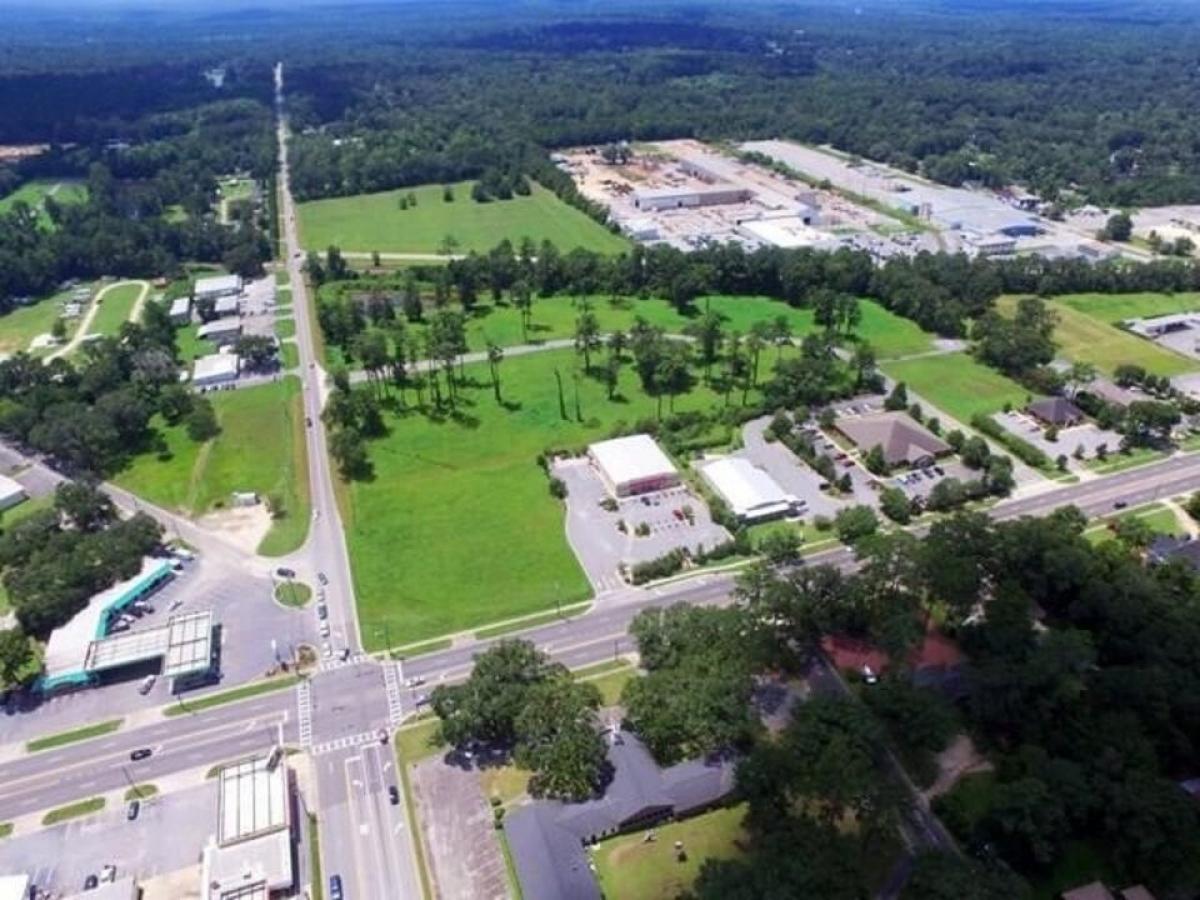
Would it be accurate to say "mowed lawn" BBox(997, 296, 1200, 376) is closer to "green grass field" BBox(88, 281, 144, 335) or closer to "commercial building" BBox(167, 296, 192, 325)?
"commercial building" BBox(167, 296, 192, 325)

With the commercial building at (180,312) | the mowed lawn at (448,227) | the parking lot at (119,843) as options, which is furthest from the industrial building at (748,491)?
the commercial building at (180,312)

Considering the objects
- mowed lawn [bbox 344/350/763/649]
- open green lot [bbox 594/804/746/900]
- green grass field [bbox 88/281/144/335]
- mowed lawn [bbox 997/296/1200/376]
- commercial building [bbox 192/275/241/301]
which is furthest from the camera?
commercial building [bbox 192/275/241/301]

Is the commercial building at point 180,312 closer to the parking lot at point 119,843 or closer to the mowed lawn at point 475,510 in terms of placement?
the mowed lawn at point 475,510

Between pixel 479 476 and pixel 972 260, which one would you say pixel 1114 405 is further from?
pixel 479 476

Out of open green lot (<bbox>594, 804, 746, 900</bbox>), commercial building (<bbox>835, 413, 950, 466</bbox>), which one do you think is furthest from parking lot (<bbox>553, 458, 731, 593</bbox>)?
open green lot (<bbox>594, 804, 746, 900</bbox>)

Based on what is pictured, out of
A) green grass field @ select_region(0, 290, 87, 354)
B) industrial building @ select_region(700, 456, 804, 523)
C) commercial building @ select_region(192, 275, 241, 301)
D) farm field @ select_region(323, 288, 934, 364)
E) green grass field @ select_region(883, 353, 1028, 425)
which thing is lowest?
green grass field @ select_region(0, 290, 87, 354)

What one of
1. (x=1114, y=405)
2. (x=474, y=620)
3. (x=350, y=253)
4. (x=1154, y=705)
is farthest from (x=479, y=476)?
(x=350, y=253)

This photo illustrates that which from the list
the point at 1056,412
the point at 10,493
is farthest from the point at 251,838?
the point at 1056,412

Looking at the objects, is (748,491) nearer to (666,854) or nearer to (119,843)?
(666,854)
